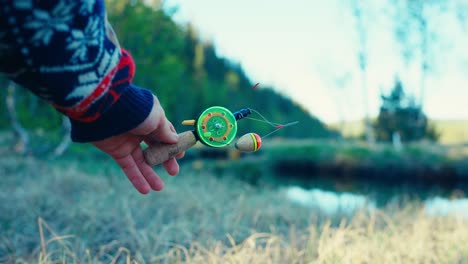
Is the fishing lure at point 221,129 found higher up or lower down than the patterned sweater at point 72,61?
lower down

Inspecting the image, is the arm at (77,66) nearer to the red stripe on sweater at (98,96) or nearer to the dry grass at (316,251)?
the red stripe on sweater at (98,96)

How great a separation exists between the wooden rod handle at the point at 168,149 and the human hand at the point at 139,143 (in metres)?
0.02

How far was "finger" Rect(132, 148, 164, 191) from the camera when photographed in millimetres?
1570

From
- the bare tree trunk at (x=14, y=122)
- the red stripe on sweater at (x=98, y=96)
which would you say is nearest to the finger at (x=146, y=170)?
the red stripe on sweater at (x=98, y=96)

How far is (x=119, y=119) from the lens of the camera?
4.15 feet

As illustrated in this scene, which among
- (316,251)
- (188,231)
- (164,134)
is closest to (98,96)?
(164,134)

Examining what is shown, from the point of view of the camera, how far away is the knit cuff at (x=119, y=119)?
49.3 inches

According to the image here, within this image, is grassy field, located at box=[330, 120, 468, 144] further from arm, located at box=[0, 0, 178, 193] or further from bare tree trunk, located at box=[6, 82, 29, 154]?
arm, located at box=[0, 0, 178, 193]

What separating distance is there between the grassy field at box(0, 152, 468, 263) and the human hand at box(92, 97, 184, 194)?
712mm

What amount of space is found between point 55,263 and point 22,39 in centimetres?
174

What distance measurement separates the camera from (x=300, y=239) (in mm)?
3035

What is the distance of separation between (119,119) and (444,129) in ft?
84.7

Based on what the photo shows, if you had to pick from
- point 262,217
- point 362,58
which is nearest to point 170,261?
point 262,217

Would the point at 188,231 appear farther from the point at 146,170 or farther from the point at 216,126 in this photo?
the point at 216,126
